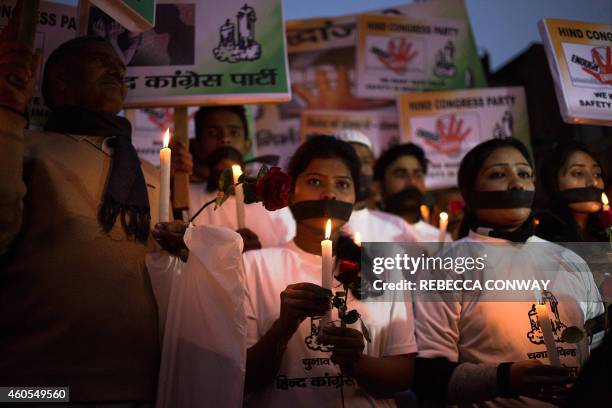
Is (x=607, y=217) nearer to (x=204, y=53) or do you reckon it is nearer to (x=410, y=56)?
(x=204, y=53)

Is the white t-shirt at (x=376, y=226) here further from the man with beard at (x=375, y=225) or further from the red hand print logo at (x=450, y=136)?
the red hand print logo at (x=450, y=136)

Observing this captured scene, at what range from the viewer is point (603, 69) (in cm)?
379

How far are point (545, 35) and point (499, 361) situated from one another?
85.8 inches

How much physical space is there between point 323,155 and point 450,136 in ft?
10.6

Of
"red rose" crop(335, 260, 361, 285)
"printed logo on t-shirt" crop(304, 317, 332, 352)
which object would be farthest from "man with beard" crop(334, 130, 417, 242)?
"red rose" crop(335, 260, 361, 285)

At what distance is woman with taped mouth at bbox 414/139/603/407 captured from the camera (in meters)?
2.91

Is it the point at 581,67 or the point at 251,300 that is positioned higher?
the point at 581,67

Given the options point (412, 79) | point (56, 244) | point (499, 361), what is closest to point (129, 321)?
point (56, 244)

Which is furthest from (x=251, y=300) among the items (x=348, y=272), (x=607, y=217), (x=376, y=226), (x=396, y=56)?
(x=396, y=56)

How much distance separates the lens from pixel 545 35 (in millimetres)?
3910

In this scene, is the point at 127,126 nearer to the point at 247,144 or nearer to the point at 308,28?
the point at 247,144

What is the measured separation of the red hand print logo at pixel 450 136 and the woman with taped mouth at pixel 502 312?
2858mm

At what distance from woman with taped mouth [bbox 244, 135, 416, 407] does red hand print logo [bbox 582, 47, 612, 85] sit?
1697 mm

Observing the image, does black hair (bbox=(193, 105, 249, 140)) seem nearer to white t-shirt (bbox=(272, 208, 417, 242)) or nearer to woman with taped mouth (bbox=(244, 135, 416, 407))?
white t-shirt (bbox=(272, 208, 417, 242))
